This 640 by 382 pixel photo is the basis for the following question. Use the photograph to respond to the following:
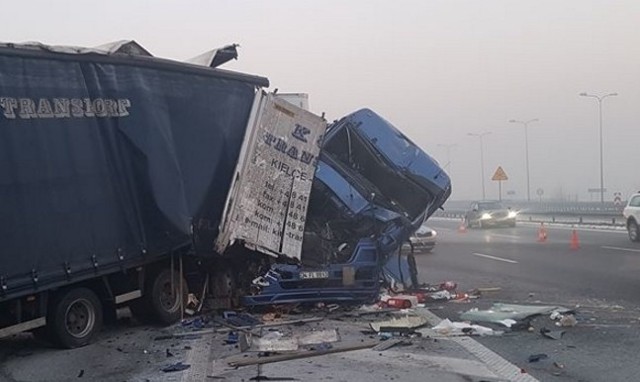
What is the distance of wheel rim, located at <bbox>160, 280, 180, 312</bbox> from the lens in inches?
424

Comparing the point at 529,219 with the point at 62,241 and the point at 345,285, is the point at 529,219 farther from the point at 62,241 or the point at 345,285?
the point at 62,241

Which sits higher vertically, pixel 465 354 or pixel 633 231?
pixel 633 231

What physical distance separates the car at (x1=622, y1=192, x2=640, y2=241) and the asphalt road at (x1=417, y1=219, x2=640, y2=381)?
47cm

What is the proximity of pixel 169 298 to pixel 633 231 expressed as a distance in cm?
1926

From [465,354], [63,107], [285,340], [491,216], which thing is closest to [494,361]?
[465,354]

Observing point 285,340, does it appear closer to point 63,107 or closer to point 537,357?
point 537,357

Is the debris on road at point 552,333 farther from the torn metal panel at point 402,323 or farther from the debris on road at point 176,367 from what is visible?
the debris on road at point 176,367

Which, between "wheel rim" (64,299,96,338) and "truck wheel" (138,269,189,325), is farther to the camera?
"truck wheel" (138,269,189,325)

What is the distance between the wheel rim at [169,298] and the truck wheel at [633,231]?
741 inches

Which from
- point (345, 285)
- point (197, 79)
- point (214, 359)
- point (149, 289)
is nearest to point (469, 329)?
point (345, 285)

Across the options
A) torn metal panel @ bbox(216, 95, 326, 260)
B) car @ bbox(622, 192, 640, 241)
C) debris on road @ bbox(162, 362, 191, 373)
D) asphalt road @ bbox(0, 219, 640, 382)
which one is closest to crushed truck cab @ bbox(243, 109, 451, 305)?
torn metal panel @ bbox(216, 95, 326, 260)

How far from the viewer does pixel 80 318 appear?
9.50 meters

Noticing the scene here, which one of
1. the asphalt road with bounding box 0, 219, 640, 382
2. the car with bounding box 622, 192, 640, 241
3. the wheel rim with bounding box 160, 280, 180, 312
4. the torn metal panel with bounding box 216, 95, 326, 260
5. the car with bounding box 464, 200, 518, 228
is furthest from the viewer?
the car with bounding box 464, 200, 518, 228

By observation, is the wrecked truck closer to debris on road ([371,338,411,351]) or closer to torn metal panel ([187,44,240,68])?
torn metal panel ([187,44,240,68])
